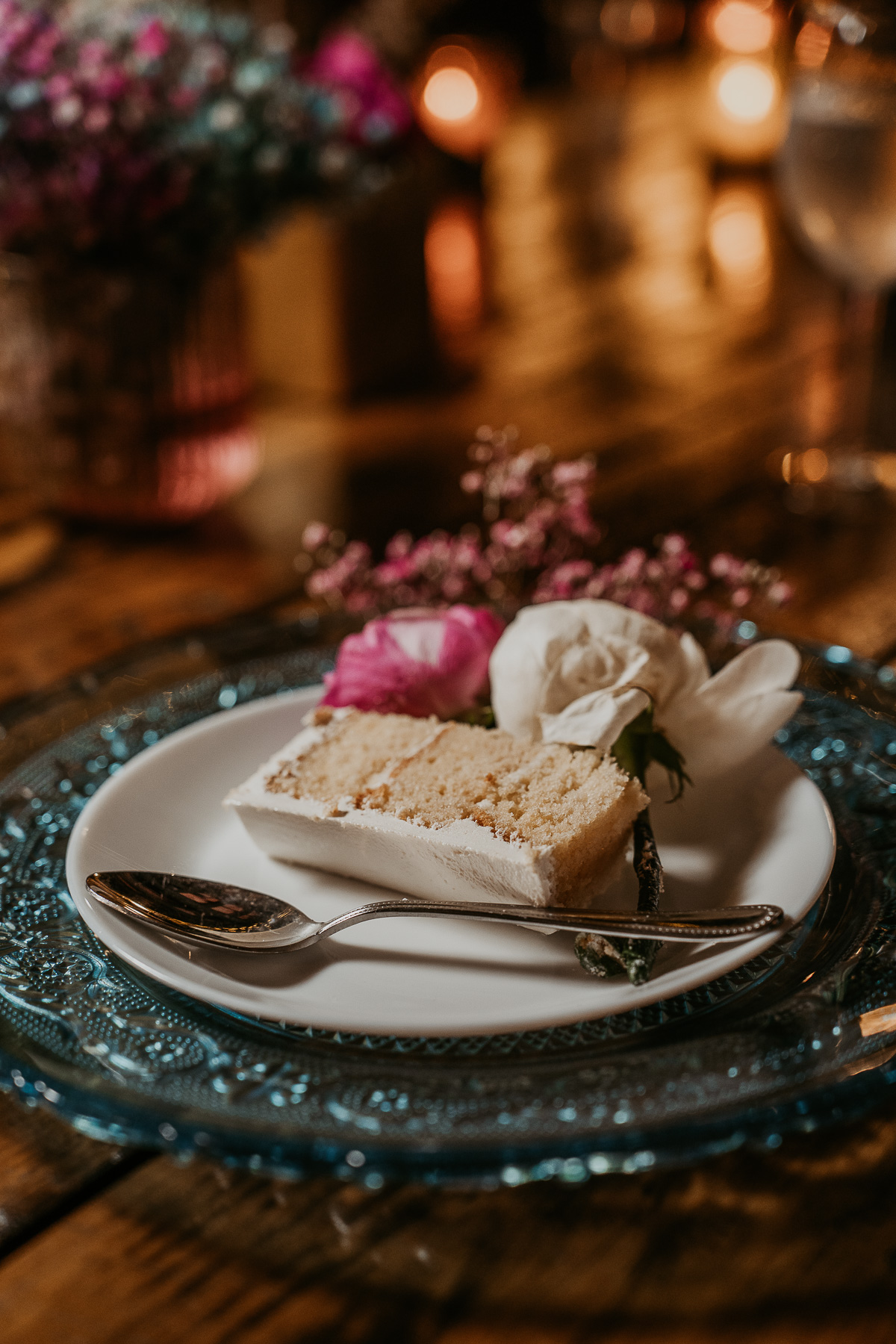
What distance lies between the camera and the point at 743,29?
1901 mm

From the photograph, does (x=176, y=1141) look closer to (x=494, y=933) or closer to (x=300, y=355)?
(x=494, y=933)

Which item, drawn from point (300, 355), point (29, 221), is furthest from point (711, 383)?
point (29, 221)

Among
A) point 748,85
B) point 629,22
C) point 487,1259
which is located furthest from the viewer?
point 629,22

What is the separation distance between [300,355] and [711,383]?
16.1 inches

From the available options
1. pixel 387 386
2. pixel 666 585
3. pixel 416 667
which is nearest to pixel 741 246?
pixel 387 386

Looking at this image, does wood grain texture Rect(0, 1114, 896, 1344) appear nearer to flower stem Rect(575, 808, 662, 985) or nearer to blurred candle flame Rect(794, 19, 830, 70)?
flower stem Rect(575, 808, 662, 985)

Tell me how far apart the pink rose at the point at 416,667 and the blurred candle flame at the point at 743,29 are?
1.69m

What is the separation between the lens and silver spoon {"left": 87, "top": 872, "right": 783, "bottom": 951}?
1.30 ft

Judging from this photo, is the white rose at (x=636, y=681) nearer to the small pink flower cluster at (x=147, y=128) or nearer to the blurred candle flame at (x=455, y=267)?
the small pink flower cluster at (x=147, y=128)

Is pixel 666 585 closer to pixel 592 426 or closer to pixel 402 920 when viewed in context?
pixel 402 920

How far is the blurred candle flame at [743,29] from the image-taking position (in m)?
1.90

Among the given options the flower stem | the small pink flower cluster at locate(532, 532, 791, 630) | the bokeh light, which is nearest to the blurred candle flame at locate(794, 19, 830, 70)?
the small pink flower cluster at locate(532, 532, 791, 630)

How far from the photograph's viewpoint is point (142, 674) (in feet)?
2.12

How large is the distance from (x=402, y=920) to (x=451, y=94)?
174 cm
